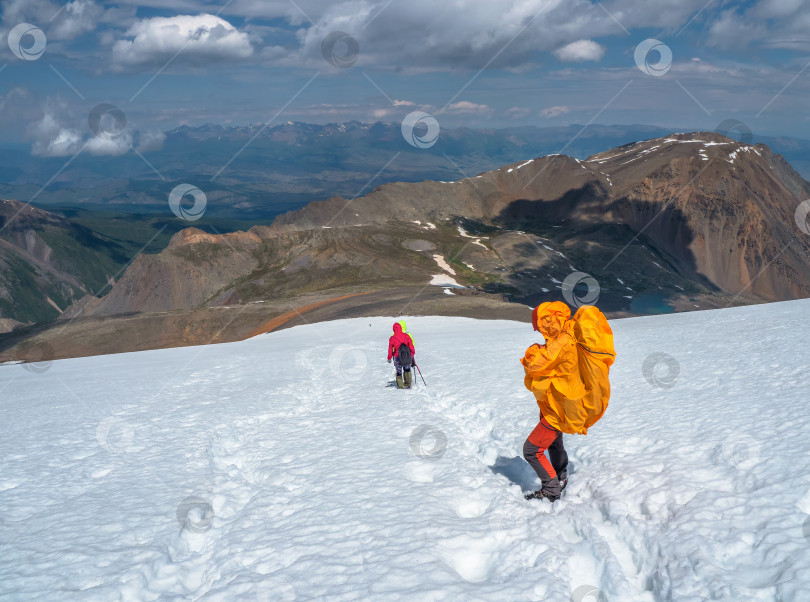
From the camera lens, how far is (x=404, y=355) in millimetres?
15578

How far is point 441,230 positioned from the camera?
130 m

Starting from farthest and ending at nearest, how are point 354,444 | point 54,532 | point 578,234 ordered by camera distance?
point 578,234, point 354,444, point 54,532

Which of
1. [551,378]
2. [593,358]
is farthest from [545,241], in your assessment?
[593,358]

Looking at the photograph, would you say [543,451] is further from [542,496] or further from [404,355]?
[404,355]

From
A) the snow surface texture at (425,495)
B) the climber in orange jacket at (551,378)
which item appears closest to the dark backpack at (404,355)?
the snow surface texture at (425,495)

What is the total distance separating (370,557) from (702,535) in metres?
3.83

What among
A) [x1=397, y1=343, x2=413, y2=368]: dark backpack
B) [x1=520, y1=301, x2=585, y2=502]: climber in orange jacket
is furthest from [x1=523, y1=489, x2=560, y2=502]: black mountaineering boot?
Result: [x1=397, y1=343, x2=413, y2=368]: dark backpack

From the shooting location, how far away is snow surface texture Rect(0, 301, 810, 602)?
5758 mm

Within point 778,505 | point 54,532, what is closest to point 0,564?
point 54,532

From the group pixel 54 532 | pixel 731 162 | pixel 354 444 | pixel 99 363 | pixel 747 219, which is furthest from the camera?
pixel 731 162

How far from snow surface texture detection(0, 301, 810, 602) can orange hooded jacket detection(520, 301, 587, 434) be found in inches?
54.3

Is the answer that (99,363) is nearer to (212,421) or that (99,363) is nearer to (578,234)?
(212,421)

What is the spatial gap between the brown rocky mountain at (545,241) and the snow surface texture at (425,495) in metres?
49.8

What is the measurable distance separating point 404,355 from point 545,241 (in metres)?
108
